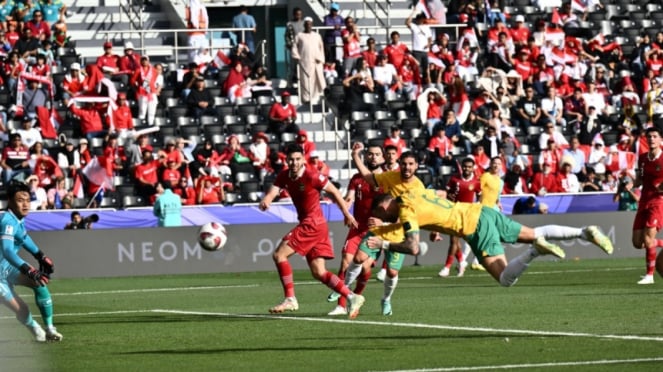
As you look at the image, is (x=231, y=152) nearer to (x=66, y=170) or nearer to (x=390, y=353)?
(x=66, y=170)

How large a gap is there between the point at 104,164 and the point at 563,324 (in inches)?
682

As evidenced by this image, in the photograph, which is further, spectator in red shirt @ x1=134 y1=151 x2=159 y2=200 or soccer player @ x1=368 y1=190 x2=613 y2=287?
spectator in red shirt @ x1=134 y1=151 x2=159 y2=200

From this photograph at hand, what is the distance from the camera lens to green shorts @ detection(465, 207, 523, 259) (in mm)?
14977

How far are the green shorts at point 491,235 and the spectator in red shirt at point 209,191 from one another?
55.4 ft

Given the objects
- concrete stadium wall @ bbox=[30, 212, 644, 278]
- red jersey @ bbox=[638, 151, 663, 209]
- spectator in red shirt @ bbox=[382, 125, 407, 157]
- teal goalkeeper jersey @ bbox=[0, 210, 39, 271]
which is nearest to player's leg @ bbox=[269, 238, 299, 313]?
teal goalkeeper jersey @ bbox=[0, 210, 39, 271]

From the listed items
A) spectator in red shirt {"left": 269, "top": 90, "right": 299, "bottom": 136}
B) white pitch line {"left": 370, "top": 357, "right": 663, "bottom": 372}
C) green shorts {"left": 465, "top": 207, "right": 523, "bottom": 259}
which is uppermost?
green shorts {"left": 465, "top": 207, "right": 523, "bottom": 259}

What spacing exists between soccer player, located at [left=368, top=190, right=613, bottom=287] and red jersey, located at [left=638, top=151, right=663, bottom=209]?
266 inches

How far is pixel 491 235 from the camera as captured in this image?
590 inches

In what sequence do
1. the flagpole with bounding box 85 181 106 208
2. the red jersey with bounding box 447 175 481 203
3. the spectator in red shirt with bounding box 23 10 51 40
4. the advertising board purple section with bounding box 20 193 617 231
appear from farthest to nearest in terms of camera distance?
1. the spectator in red shirt with bounding box 23 10 51 40
2. the flagpole with bounding box 85 181 106 208
3. the advertising board purple section with bounding box 20 193 617 231
4. the red jersey with bounding box 447 175 481 203

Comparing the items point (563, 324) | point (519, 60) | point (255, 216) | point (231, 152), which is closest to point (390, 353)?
point (563, 324)

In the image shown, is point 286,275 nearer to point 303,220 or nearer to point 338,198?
point 303,220

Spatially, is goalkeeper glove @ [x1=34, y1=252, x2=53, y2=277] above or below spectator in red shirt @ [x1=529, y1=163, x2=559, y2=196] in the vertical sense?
above

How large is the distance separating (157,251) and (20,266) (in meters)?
15.3

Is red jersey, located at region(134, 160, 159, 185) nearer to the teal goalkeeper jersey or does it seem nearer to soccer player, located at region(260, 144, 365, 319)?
soccer player, located at region(260, 144, 365, 319)
